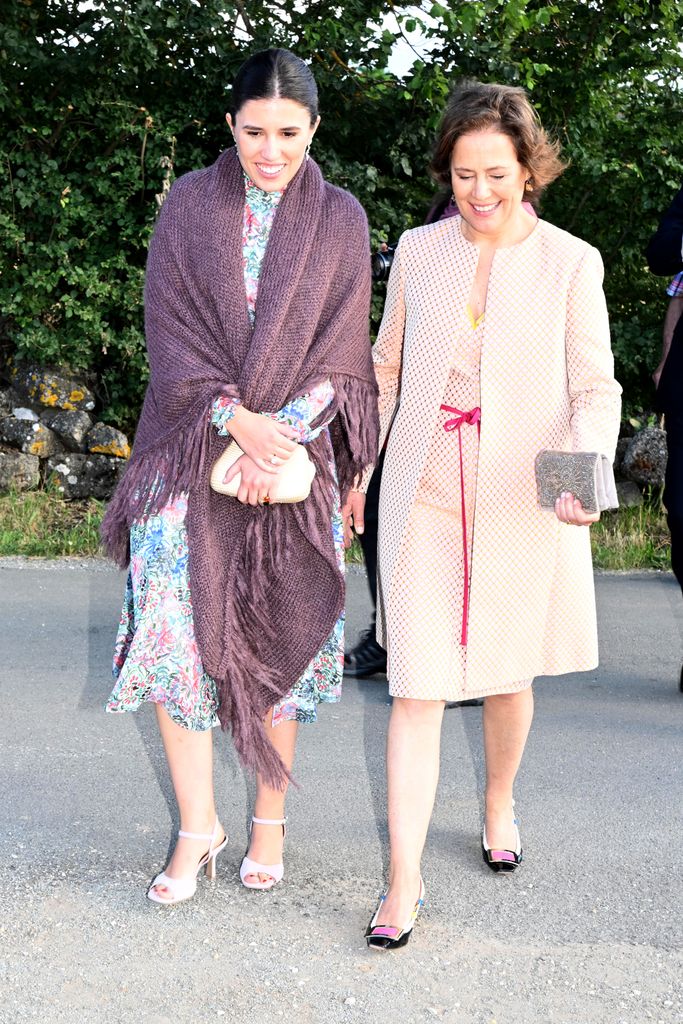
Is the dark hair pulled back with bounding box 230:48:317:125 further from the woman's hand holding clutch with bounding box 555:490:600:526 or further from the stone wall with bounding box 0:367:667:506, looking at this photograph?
the stone wall with bounding box 0:367:667:506

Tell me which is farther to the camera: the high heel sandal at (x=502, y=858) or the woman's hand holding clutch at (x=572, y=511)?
the high heel sandal at (x=502, y=858)

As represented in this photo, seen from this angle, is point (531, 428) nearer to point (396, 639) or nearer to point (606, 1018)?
point (396, 639)

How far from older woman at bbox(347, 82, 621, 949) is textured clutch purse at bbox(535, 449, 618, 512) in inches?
2.2

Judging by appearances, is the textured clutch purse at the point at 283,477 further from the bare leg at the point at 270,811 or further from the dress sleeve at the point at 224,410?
the bare leg at the point at 270,811

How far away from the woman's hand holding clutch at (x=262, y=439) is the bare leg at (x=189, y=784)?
0.71 m

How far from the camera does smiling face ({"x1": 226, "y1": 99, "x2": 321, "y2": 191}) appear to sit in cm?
321

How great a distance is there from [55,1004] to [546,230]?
216cm

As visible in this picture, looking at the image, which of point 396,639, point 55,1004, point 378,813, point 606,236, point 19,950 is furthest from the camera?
point 606,236

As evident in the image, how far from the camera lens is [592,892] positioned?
351cm

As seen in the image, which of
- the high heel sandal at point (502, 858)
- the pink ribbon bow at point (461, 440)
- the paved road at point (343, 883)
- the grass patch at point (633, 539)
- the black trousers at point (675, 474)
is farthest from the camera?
the grass patch at point (633, 539)

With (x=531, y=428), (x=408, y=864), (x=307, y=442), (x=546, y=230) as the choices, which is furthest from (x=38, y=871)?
(x=546, y=230)

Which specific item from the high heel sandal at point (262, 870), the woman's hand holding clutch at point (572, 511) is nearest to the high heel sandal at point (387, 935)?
the high heel sandal at point (262, 870)

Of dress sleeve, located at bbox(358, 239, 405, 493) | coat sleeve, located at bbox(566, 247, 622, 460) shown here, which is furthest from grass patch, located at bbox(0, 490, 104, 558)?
coat sleeve, located at bbox(566, 247, 622, 460)

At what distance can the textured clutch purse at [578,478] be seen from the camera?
10.1ft
